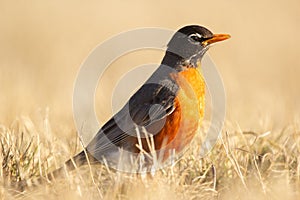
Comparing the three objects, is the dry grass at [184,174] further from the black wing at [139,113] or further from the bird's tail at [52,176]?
the black wing at [139,113]

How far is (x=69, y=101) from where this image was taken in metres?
9.87

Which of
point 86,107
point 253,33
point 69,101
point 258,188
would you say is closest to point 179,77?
point 258,188

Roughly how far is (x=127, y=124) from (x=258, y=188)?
1.44 metres

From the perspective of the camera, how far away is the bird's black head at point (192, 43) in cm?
675

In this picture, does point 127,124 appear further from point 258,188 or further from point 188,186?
point 258,188

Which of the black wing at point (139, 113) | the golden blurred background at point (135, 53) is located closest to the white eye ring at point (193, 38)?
the black wing at point (139, 113)

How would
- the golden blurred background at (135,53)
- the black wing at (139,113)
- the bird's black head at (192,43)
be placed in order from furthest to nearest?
the golden blurred background at (135,53), the bird's black head at (192,43), the black wing at (139,113)

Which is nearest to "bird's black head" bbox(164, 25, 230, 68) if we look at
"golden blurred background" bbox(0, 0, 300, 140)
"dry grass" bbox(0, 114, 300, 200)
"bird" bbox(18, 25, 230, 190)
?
"bird" bbox(18, 25, 230, 190)

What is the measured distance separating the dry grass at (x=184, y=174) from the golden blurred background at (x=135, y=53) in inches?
42.0

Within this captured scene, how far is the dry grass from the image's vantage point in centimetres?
525

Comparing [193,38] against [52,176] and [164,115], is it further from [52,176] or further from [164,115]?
[52,176]

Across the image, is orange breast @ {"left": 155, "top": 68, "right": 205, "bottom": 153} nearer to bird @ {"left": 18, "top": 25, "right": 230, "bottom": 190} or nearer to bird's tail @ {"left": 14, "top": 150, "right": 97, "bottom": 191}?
bird @ {"left": 18, "top": 25, "right": 230, "bottom": 190}

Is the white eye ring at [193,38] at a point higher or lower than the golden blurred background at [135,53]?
higher

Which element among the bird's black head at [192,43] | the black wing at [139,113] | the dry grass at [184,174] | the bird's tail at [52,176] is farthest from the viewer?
the bird's black head at [192,43]
